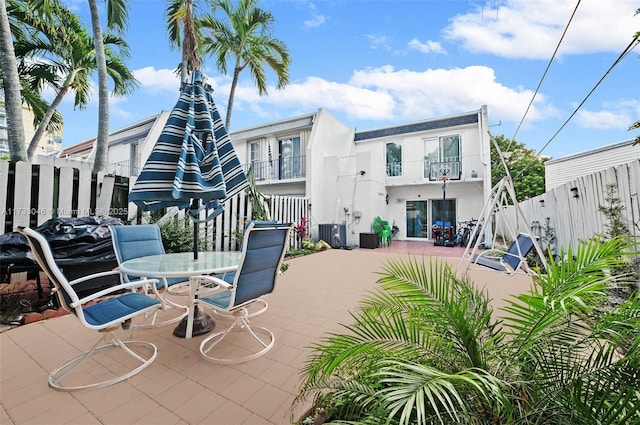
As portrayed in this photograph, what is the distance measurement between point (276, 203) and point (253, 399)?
7.29 metres

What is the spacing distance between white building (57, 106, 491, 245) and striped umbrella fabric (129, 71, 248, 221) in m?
7.51

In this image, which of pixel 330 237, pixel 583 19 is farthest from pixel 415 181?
pixel 583 19

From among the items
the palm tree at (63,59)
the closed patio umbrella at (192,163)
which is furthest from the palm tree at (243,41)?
the closed patio umbrella at (192,163)

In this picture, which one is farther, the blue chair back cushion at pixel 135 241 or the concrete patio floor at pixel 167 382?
the blue chair back cushion at pixel 135 241

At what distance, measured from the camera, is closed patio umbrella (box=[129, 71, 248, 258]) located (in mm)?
2832

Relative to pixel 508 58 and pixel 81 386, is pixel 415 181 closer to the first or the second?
pixel 508 58

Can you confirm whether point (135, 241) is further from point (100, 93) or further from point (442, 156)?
point (442, 156)

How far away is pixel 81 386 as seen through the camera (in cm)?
205

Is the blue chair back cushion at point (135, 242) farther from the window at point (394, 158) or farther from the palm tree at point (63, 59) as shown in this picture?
the window at point (394, 158)

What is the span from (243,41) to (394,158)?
8.44m

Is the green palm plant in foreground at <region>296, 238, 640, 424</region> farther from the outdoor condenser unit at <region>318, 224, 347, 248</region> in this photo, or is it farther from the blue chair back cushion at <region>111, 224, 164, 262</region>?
the outdoor condenser unit at <region>318, 224, 347, 248</region>

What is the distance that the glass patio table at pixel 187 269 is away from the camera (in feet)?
7.79

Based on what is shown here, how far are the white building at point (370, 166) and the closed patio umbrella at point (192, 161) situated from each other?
Answer: 7.50 metres

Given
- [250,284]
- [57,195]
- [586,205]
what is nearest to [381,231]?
[586,205]
